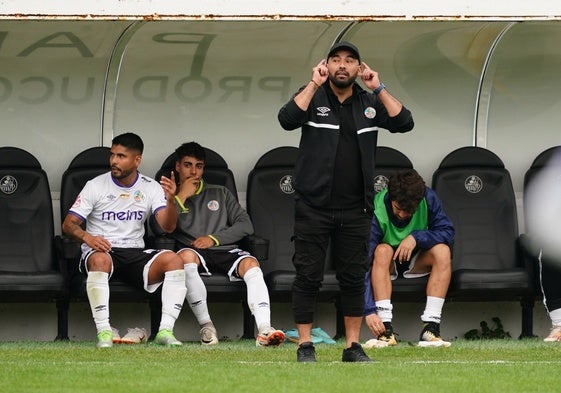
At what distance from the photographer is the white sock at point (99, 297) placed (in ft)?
31.8

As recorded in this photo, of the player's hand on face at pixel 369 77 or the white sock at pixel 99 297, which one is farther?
the white sock at pixel 99 297

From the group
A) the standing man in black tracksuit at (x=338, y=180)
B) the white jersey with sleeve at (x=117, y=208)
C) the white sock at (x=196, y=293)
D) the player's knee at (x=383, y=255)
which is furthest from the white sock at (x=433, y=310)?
the white jersey with sleeve at (x=117, y=208)

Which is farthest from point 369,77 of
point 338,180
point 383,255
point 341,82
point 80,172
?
point 80,172

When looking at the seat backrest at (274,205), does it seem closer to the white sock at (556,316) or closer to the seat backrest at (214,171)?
the seat backrest at (214,171)

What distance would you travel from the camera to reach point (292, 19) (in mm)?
9281

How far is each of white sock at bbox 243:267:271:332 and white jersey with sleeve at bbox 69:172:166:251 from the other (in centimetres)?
84

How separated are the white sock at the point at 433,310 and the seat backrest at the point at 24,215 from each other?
2.77 meters

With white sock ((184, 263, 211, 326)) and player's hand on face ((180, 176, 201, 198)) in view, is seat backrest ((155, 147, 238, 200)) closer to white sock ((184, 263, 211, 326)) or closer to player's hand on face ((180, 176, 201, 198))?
player's hand on face ((180, 176, 201, 198))

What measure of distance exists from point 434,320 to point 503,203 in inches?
65.0

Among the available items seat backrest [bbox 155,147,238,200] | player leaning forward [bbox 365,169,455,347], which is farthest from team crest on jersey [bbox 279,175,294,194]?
player leaning forward [bbox 365,169,455,347]

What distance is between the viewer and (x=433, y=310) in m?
9.95

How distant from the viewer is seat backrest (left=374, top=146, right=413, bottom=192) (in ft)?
36.7

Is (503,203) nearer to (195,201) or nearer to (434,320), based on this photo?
(434,320)
